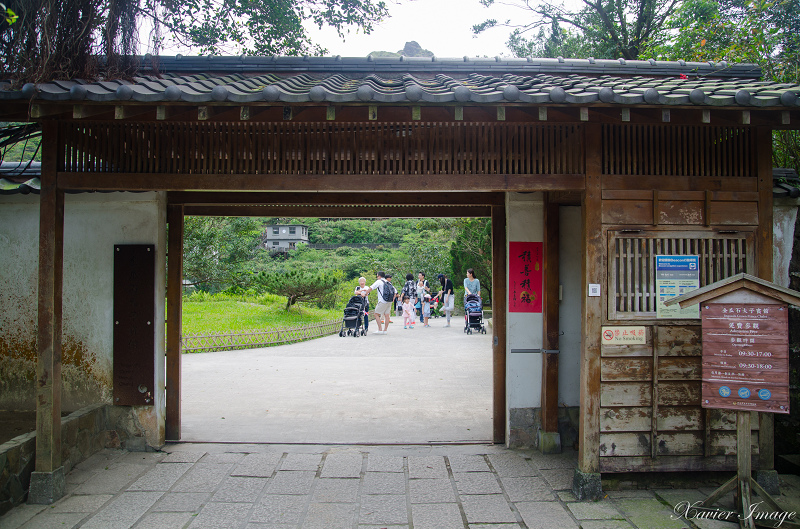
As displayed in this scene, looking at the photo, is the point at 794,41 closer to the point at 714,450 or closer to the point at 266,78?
the point at 714,450

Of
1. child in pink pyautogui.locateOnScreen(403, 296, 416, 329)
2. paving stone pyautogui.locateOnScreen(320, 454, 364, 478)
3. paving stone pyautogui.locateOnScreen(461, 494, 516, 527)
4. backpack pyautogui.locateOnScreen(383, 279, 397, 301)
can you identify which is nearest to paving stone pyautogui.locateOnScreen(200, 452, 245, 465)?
paving stone pyautogui.locateOnScreen(320, 454, 364, 478)

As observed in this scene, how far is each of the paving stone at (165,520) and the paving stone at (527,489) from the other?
2730 millimetres

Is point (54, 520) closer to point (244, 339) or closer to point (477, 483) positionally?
point (477, 483)

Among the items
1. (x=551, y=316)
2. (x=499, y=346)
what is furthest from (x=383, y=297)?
(x=551, y=316)

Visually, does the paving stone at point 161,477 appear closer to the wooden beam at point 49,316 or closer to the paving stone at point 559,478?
the wooden beam at point 49,316

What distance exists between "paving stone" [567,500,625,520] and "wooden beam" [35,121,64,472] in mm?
4479

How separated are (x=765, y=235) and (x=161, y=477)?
6.16 meters

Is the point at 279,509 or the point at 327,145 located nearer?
the point at 279,509

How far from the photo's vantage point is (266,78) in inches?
217

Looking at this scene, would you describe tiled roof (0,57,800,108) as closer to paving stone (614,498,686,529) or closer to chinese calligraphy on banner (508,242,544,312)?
chinese calligraphy on banner (508,242,544,312)

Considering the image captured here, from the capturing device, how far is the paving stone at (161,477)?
462cm

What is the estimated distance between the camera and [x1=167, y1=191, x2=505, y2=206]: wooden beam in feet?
19.5

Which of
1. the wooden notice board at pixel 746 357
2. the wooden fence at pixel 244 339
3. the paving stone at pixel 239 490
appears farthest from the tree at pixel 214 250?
the wooden notice board at pixel 746 357

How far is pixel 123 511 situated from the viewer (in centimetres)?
414
